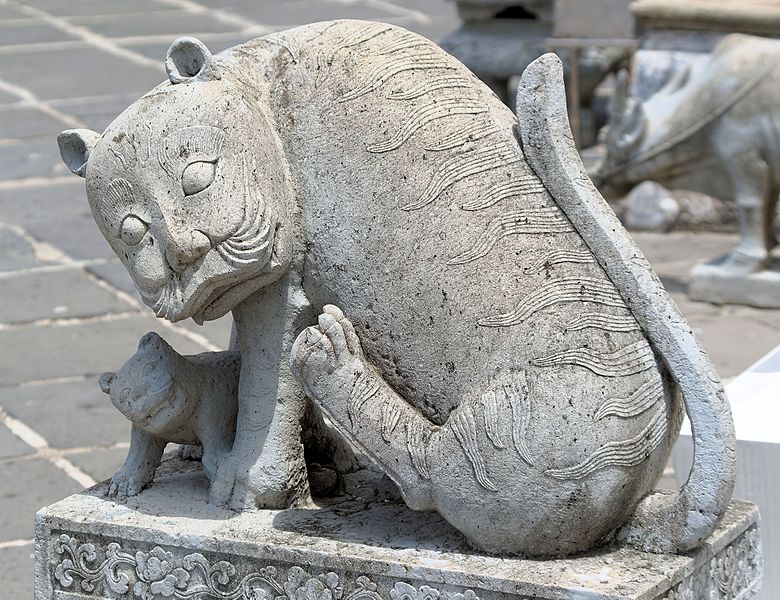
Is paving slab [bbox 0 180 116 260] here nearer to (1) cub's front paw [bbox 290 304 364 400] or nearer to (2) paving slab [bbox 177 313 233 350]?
(2) paving slab [bbox 177 313 233 350]

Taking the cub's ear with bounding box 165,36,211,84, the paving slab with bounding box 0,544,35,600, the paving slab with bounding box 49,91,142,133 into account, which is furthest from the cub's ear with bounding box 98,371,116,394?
the paving slab with bounding box 49,91,142,133

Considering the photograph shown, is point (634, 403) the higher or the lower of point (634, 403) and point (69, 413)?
the higher

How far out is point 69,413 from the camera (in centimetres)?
452

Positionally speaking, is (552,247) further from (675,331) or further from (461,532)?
(461,532)

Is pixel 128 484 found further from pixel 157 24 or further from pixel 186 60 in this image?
pixel 157 24

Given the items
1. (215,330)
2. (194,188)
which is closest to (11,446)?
(215,330)

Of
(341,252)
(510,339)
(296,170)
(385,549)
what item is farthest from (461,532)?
(296,170)

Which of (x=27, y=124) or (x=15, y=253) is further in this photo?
(x=27, y=124)

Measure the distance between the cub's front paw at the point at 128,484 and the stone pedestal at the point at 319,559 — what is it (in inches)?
0.8

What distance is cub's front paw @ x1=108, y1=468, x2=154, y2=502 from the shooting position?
2689 mm

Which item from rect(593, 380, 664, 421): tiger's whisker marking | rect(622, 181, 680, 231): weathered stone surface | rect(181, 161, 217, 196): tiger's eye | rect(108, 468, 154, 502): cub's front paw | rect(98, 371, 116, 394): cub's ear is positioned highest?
rect(622, 181, 680, 231): weathered stone surface

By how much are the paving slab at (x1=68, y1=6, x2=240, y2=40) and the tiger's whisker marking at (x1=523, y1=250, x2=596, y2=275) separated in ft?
24.2

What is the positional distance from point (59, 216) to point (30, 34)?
3.47 meters

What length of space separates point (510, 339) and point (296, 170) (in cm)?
48
